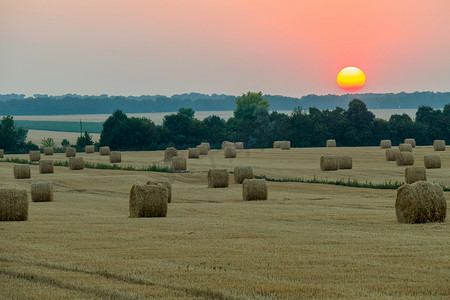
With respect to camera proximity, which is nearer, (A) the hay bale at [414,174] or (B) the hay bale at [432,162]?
(A) the hay bale at [414,174]

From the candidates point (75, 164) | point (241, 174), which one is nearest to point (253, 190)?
point (241, 174)

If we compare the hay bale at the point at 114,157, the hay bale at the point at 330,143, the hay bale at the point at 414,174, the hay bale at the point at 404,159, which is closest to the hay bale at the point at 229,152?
the hay bale at the point at 114,157

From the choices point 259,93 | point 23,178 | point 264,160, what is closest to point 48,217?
point 23,178

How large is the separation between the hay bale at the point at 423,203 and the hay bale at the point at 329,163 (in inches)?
1366

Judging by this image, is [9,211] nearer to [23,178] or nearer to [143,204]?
[143,204]

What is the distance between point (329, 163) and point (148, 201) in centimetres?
3315

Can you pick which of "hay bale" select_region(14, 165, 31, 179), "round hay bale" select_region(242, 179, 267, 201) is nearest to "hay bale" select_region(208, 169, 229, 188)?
"round hay bale" select_region(242, 179, 267, 201)

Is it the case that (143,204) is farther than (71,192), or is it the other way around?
(71,192)

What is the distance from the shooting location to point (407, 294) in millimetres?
12969

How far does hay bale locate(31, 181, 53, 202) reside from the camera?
36.5 metres

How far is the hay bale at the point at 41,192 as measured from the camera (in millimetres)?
36500

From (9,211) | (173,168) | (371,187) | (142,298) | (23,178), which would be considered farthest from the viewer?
(173,168)

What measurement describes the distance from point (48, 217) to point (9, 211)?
2179 mm

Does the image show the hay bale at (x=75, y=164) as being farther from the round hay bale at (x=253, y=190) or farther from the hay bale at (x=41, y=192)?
the round hay bale at (x=253, y=190)
